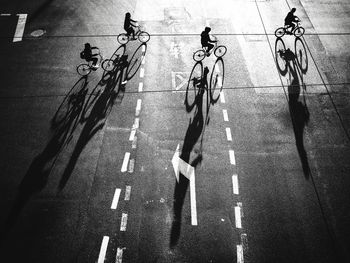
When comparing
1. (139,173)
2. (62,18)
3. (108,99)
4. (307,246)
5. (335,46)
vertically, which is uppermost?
(62,18)

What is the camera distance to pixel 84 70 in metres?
13.5

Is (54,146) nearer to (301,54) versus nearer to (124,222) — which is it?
(124,222)

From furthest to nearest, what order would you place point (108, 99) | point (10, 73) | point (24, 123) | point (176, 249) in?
point (10, 73) < point (108, 99) < point (24, 123) < point (176, 249)

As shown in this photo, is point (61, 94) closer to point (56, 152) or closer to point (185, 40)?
point (56, 152)

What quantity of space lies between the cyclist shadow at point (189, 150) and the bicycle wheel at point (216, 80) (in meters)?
0.46

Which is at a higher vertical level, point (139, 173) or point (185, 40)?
point (185, 40)

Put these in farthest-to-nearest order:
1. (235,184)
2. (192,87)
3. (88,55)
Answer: (192,87)
(88,55)
(235,184)

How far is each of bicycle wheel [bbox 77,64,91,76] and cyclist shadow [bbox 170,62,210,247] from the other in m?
5.86

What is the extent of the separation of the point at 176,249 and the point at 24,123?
9040 millimetres

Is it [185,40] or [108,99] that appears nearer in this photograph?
[108,99]

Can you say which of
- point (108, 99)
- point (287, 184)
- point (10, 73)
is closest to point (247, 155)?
point (287, 184)

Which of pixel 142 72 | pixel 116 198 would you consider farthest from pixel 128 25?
pixel 116 198

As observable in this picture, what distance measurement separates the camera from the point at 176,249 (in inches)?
330

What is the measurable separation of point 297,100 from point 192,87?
212 inches
